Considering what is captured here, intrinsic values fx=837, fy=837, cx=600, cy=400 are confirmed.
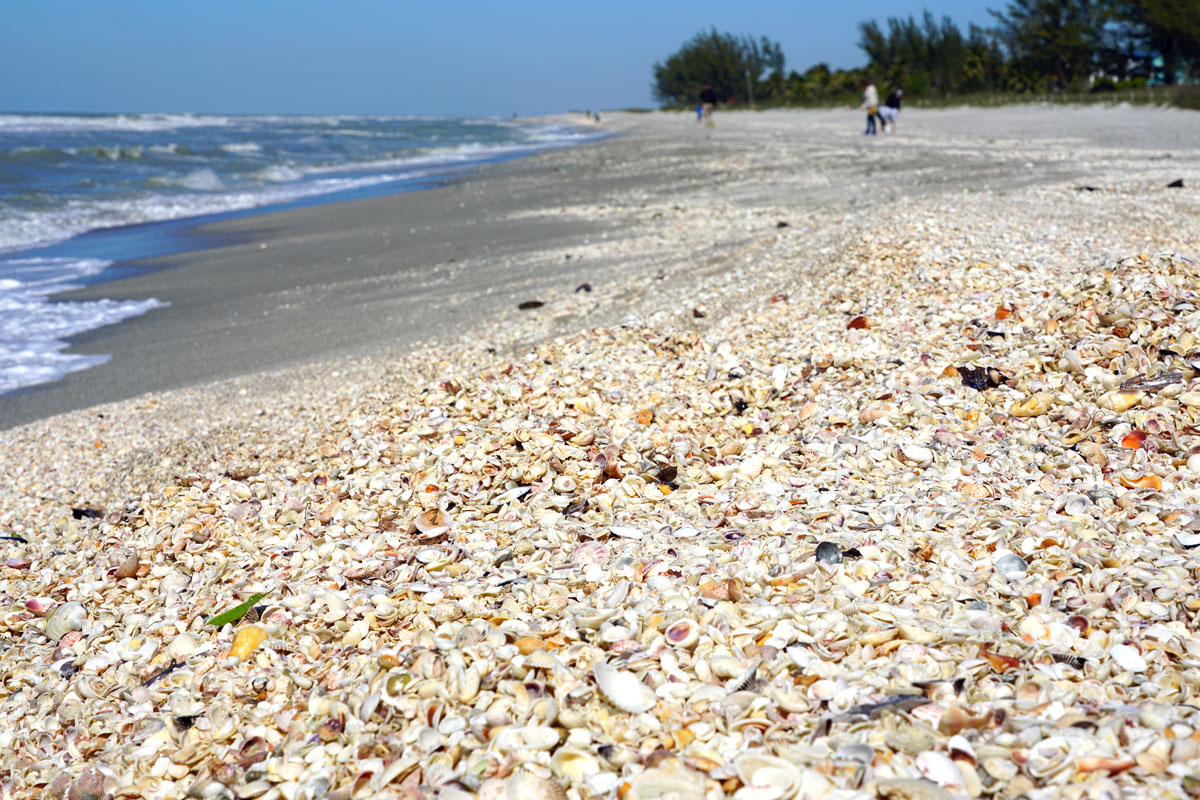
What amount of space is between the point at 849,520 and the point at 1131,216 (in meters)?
5.85

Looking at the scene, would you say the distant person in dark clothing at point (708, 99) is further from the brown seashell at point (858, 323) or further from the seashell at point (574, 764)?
the seashell at point (574, 764)

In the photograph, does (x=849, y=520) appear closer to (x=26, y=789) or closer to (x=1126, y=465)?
(x=1126, y=465)

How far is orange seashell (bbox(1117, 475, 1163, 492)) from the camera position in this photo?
257cm

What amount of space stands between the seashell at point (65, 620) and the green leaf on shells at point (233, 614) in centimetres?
52

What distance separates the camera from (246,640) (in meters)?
2.21

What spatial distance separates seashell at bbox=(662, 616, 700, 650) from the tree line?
36.5 m

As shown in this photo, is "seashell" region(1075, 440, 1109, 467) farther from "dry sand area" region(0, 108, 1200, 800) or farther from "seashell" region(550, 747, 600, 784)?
"seashell" region(550, 747, 600, 784)

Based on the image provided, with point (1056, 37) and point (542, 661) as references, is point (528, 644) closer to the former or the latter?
point (542, 661)

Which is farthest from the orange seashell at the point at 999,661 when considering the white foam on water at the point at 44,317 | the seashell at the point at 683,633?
the white foam on water at the point at 44,317

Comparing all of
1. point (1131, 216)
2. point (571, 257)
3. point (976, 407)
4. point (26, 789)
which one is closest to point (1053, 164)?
point (1131, 216)

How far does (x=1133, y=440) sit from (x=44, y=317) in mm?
7904

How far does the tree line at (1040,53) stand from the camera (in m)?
31.9

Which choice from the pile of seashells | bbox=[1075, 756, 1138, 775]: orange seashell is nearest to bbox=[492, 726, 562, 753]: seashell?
the pile of seashells

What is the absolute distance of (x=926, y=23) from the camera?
5306 cm
